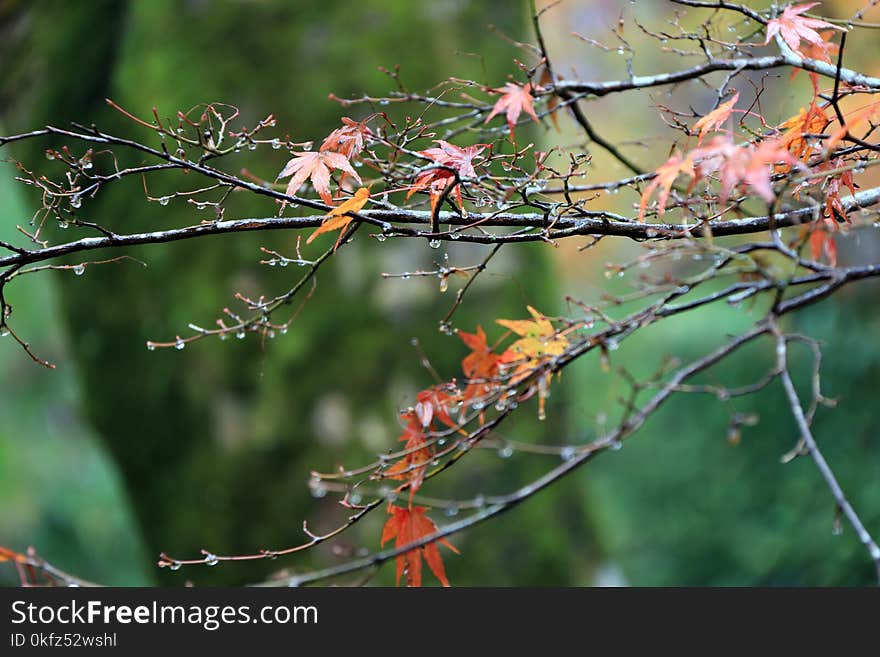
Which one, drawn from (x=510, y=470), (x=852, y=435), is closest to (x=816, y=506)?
(x=852, y=435)

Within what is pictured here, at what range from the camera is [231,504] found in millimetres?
1916

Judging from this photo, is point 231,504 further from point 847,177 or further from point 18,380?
point 18,380

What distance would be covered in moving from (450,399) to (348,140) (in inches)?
13.3

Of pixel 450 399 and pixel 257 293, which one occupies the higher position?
pixel 257 293

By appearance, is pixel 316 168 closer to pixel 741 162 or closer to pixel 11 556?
pixel 741 162

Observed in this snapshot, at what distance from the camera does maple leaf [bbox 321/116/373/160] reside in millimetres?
972

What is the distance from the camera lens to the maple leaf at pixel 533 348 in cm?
83

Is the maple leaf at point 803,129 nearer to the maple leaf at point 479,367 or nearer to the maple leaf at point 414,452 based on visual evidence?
the maple leaf at point 479,367

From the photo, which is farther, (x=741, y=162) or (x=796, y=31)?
(x=796, y=31)

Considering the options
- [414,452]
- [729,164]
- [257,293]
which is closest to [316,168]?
[414,452]

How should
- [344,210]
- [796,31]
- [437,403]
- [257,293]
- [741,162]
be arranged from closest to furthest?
[741,162] → [344,210] → [437,403] → [796,31] → [257,293]

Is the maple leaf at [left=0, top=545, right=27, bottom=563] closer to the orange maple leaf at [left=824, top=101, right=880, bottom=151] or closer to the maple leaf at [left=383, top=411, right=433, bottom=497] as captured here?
the maple leaf at [left=383, top=411, right=433, bottom=497]

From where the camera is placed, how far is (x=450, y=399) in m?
0.91

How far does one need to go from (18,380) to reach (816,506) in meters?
4.59
